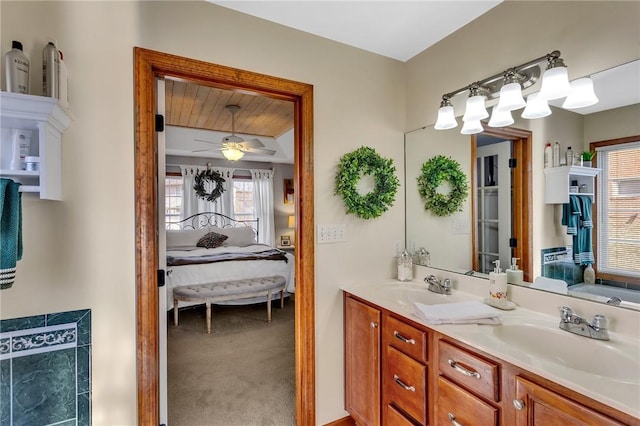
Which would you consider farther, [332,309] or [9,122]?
[332,309]

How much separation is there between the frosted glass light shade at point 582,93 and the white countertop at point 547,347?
97 centimetres

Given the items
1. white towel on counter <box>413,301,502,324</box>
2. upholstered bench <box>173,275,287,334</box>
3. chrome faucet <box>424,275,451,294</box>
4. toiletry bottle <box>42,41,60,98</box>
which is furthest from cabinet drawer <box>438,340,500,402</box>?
upholstered bench <box>173,275,287,334</box>

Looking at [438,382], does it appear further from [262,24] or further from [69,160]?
[262,24]

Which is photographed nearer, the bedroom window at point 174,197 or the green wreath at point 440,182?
the green wreath at point 440,182

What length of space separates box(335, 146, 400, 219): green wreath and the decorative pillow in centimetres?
394

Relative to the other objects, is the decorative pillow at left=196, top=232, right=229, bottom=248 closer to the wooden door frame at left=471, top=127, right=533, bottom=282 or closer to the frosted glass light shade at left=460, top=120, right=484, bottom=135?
the frosted glass light shade at left=460, top=120, right=484, bottom=135

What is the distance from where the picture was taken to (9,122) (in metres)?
1.15

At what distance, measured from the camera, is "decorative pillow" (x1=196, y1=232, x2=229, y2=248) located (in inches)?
211

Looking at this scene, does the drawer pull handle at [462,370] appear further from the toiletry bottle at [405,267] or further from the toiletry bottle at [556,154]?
the toiletry bottle at [556,154]

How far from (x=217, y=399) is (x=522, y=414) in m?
2.08

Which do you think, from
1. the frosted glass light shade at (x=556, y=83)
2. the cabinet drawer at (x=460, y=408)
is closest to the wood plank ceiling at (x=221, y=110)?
the frosted glass light shade at (x=556, y=83)

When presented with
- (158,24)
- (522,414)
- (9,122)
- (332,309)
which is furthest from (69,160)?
(522,414)

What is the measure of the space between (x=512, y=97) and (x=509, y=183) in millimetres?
464

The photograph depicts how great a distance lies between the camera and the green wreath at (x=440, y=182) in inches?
80.0
